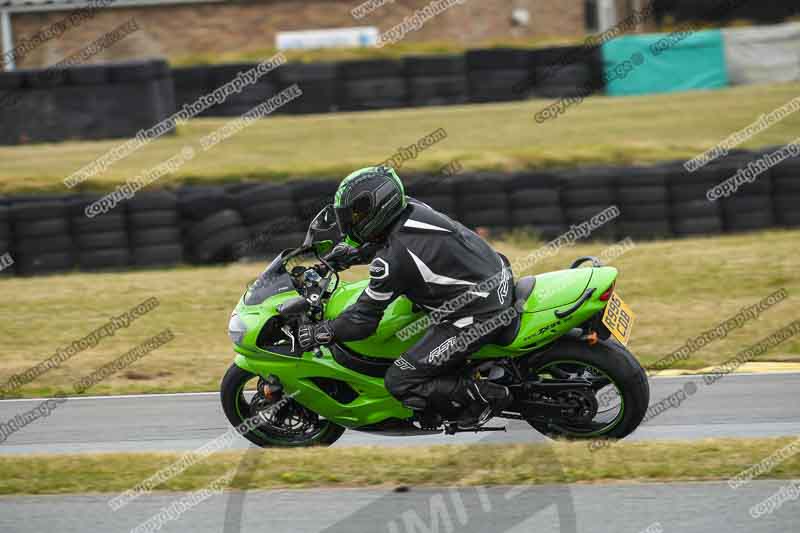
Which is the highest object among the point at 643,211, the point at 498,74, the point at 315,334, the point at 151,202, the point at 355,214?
the point at 355,214

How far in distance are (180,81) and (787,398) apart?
16.2 metres

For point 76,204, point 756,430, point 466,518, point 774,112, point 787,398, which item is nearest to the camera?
point 466,518

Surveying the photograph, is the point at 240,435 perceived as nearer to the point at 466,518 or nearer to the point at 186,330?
the point at 466,518

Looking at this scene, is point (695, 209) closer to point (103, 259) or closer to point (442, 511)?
point (103, 259)

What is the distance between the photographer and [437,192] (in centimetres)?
1324

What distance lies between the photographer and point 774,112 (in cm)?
1895

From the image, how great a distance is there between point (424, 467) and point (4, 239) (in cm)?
880

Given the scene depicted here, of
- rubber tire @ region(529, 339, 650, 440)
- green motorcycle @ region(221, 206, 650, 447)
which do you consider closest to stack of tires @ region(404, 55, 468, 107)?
green motorcycle @ region(221, 206, 650, 447)

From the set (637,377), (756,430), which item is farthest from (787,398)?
(637,377)

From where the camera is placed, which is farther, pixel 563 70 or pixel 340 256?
pixel 563 70

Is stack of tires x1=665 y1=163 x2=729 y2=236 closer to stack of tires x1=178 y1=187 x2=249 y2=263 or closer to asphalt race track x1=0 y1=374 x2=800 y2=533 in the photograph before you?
stack of tires x1=178 y1=187 x2=249 y2=263

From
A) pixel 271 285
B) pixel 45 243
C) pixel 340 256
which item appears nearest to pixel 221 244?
pixel 45 243

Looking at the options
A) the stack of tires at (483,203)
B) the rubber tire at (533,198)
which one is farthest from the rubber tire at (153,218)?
the rubber tire at (533,198)

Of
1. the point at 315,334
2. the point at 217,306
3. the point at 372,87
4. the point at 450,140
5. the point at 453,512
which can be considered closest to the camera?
the point at 453,512
